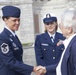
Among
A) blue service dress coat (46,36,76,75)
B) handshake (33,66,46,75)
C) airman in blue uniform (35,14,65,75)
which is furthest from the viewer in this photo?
airman in blue uniform (35,14,65,75)

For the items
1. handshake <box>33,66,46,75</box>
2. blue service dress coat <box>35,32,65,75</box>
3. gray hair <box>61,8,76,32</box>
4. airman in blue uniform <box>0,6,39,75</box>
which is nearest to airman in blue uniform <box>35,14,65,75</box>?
blue service dress coat <box>35,32,65,75</box>

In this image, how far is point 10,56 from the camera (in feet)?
10.2

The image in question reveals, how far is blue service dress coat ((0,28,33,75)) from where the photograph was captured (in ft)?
10.2

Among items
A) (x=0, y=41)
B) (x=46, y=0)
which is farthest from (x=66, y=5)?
(x=0, y=41)

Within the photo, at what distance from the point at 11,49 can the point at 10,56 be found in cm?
7

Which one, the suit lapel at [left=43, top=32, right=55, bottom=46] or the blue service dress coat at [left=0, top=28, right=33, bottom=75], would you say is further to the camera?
the suit lapel at [left=43, top=32, right=55, bottom=46]

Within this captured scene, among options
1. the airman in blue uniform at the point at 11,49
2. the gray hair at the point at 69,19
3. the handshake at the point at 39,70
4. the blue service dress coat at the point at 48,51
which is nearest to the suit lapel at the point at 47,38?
the blue service dress coat at the point at 48,51

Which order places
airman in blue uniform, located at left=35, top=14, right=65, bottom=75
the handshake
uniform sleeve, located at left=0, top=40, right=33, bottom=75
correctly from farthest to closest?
airman in blue uniform, located at left=35, top=14, right=65, bottom=75 → the handshake → uniform sleeve, located at left=0, top=40, right=33, bottom=75

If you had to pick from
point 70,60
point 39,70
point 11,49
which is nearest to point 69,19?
point 70,60

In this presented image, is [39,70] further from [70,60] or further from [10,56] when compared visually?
[70,60]

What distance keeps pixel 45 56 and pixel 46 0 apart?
1192cm

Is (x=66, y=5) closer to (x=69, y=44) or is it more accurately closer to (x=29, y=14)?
(x=29, y=14)

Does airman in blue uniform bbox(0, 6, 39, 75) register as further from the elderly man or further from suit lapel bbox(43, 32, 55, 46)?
suit lapel bbox(43, 32, 55, 46)

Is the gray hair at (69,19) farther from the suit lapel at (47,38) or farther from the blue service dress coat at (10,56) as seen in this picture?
the suit lapel at (47,38)
